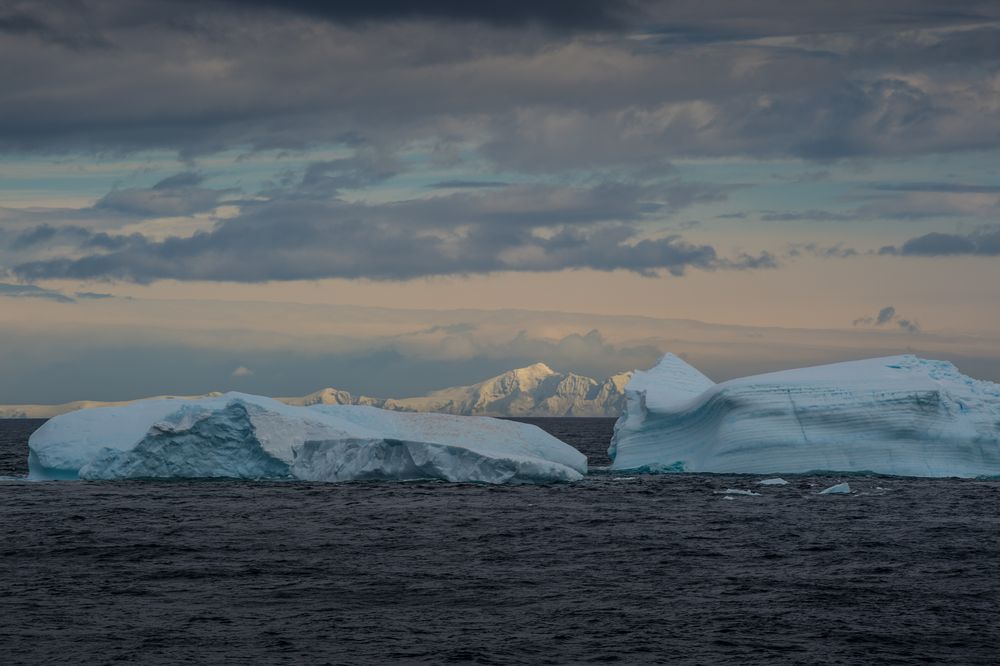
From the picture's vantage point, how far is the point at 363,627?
47.1 ft

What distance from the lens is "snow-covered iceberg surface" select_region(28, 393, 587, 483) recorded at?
3073cm

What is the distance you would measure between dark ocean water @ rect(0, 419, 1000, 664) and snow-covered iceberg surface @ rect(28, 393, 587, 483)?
7.07 ft

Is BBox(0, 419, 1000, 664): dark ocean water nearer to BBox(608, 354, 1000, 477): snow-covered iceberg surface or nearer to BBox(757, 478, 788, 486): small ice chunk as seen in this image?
BBox(757, 478, 788, 486): small ice chunk

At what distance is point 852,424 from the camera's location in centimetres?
3262

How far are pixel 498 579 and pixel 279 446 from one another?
49.8 ft

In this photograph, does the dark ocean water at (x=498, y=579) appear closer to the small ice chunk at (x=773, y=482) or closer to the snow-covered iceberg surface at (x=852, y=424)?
the small ice chunk at (x=773, y=482)

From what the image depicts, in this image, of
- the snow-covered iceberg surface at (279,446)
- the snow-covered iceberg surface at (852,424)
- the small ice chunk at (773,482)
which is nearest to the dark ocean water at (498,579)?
the snow-covered iceberg surface at (279,446)

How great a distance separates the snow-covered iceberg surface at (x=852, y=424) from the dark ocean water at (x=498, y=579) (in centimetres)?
387

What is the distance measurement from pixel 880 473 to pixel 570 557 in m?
16.6

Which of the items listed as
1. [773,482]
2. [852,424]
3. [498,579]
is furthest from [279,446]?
[498,579]

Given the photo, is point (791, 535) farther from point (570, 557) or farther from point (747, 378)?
point (747, 378)

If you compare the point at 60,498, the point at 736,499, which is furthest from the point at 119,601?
the point at 736,499

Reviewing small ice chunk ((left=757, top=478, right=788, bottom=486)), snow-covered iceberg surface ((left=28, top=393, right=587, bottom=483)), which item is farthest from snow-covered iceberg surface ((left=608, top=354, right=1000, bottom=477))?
snow-covered iceberg surface ((left=28, top=393, right=587, bottom=483))

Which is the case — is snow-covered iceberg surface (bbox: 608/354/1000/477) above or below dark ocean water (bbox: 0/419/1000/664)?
above
